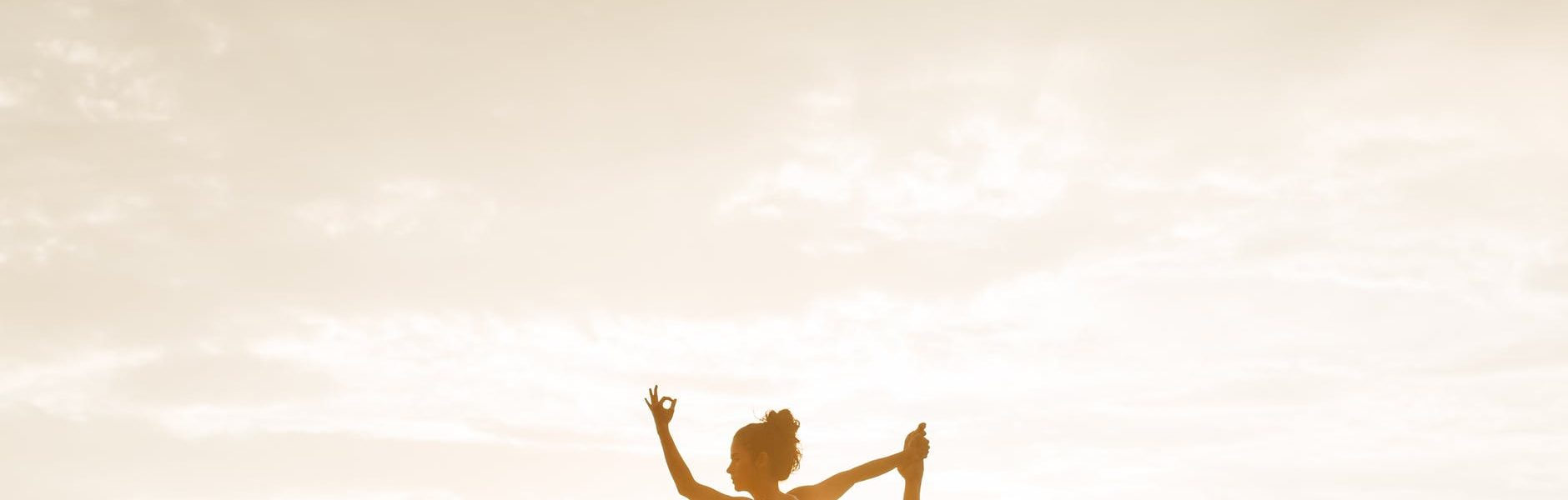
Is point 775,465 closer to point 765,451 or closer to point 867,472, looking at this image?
point 765,451

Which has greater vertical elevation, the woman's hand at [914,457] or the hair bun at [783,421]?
the hair bun at [783,421]

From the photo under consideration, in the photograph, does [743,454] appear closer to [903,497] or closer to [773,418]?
[773,418]

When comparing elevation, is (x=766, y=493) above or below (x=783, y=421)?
below

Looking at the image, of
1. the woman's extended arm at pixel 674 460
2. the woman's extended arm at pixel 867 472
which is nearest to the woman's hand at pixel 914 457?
the woman's extended arm at pixel 867 472

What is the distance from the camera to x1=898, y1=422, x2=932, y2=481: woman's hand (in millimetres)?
8812

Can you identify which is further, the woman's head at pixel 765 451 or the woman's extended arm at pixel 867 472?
the woman's head at pixel 765 451

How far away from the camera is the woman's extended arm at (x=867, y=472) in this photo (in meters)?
8.84

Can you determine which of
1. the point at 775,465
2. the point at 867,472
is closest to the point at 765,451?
the point at 775,465

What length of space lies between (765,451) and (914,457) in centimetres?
164

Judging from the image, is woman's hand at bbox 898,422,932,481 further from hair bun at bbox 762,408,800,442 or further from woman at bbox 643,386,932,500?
hair bun at bbox 762,408,800,442

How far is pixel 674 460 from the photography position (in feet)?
29.0

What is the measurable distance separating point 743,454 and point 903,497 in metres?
1.61

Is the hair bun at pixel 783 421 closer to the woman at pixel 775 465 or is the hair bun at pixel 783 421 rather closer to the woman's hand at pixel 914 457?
the woman at pixel 775 465

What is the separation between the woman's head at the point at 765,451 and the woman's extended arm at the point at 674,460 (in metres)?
1.02
